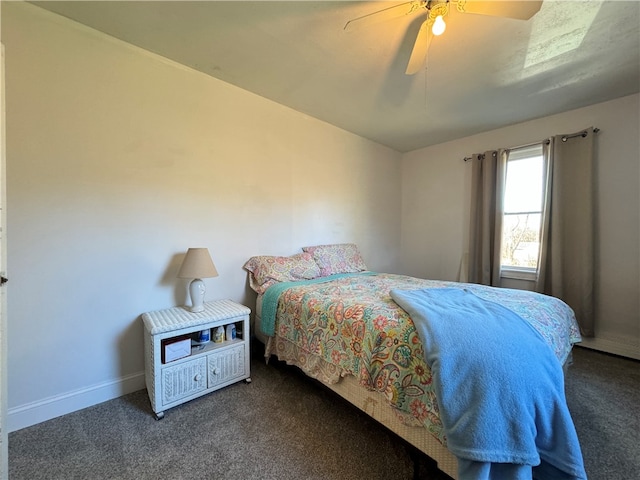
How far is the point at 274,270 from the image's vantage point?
241 centimetres

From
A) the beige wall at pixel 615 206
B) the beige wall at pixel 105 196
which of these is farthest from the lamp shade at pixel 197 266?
the beige wall at pixel 615 206

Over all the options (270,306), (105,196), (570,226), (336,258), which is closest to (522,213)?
(570,226)

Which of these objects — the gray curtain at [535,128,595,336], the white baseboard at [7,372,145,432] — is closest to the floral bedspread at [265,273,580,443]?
the white baseboard at [7,372,145,432]

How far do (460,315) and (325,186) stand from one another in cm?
230

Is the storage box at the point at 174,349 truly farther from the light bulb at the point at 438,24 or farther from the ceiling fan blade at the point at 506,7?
the ceiling fan blade at the point at 506,7

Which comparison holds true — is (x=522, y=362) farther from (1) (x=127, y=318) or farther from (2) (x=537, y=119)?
(2) (x=537, y=119)

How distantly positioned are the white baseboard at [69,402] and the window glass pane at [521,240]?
4010mm

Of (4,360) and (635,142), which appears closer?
(4,360)

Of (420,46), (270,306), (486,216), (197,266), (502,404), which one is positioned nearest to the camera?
(502,404)

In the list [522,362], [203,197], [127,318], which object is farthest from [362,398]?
[203,197]

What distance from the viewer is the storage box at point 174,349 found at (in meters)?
1.66

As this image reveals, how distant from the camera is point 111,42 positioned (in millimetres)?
1795

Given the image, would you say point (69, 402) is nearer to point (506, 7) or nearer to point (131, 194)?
point (131, 194)

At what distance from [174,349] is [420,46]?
2.53 metres
